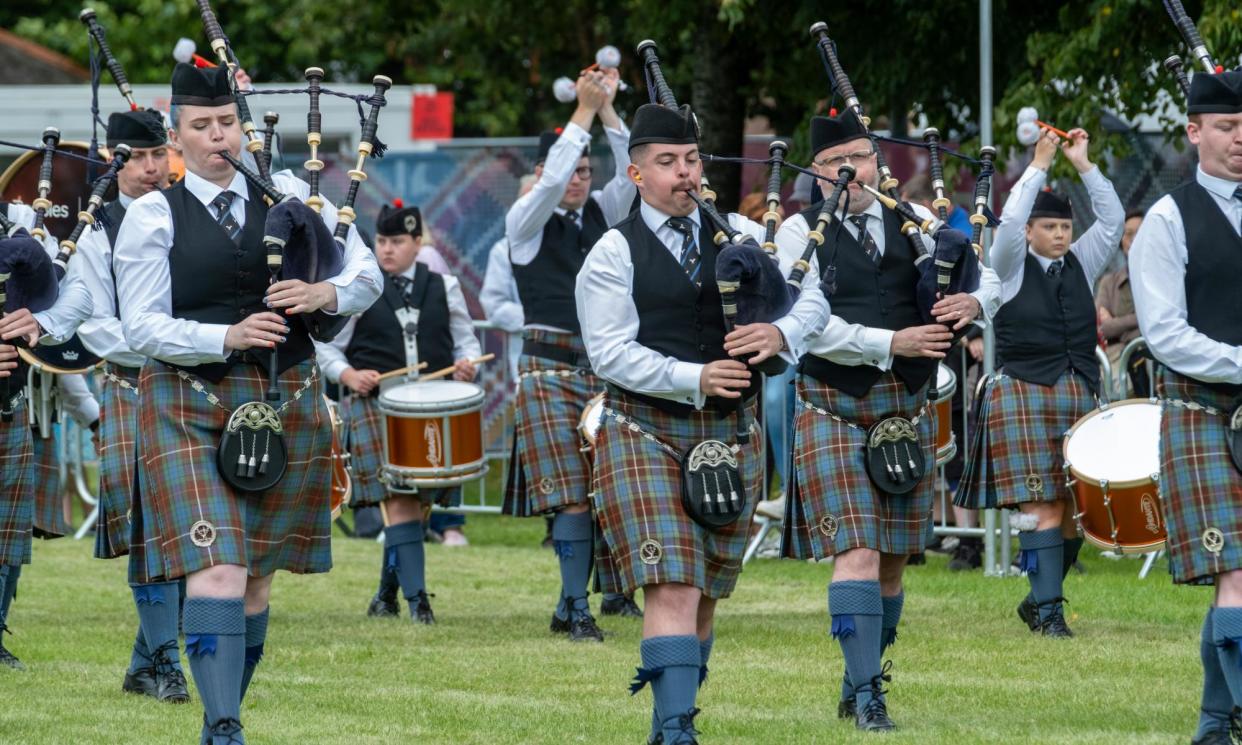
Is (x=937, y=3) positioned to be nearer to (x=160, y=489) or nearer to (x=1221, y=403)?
(x=1221, y=403)

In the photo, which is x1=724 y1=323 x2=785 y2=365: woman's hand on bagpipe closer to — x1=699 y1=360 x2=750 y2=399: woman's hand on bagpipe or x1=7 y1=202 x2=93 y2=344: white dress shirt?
x1=699 y1=360 x2=750 y2=399: woman's hand on bagpipe

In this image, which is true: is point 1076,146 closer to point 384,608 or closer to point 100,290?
point 100,290

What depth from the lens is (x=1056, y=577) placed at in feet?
25.2

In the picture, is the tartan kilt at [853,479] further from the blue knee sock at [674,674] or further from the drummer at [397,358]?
the drummer at [397,358]

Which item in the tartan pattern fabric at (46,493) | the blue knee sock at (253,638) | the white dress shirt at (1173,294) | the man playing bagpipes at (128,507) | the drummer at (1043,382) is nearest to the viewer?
the white dress shirt at (1173,294)

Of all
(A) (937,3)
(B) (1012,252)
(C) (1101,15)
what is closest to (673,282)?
(B) (1012,252)

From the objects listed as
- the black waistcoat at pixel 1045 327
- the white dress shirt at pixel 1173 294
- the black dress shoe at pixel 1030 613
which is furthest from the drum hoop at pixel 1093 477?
the white dress shirt at pixel 1173 294

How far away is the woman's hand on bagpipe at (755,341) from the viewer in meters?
5.07

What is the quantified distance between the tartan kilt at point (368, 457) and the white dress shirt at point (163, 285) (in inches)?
127

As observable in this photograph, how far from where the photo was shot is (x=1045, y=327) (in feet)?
25.5

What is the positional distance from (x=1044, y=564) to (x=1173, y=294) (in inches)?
108

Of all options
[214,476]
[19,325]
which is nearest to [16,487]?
[19,325]

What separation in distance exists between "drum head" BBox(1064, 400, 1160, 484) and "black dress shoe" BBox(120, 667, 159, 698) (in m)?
3.46

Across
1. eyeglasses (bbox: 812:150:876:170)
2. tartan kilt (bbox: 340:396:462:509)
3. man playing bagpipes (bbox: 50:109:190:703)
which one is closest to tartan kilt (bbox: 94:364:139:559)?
man playing bagpipes (bbox: 50:109:190:703)
